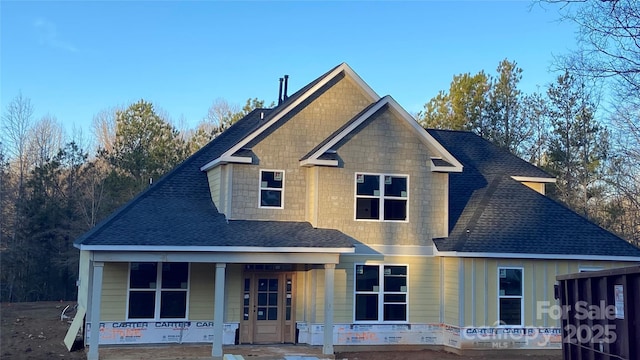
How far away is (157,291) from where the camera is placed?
51.6 ft

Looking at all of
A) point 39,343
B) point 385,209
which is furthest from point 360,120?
point 39,343

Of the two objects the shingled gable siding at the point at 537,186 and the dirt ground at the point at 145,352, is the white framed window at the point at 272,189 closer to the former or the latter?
the dirt ground at the point at 145,352

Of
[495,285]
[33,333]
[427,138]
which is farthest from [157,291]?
[495,285]

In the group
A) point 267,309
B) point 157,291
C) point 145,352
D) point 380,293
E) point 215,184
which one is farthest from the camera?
point 215,184

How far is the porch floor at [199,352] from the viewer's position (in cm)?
1416

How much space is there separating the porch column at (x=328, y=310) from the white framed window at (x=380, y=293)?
1.26 meters

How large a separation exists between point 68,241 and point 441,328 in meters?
21.8

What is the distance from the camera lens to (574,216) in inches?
704

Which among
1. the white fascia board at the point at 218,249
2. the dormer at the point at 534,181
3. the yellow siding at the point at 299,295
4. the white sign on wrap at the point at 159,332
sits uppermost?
the dormer at the point at 534,181

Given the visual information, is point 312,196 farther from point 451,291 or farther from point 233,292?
point 451,291

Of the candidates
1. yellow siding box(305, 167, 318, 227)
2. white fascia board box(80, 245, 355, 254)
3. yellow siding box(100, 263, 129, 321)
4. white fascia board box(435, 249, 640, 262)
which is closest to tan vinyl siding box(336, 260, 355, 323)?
white fascia board box(80, 245, 355, 254)

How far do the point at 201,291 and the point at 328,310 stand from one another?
138 inches

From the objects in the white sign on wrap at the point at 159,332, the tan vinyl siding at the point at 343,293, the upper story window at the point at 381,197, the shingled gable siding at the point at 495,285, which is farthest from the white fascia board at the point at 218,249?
the shingled gable siding at the point at 495,285

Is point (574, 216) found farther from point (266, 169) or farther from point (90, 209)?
point (90, 209)
